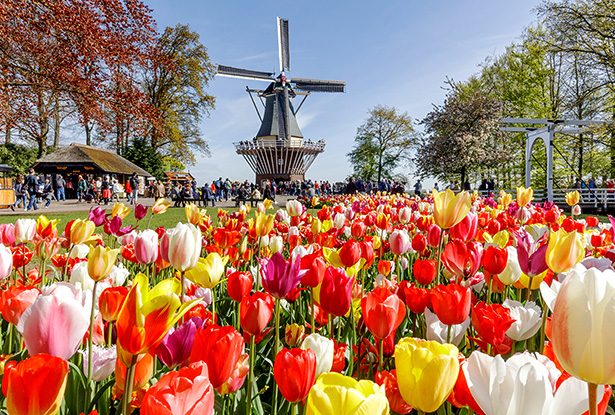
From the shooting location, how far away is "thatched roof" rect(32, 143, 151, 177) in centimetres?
2922

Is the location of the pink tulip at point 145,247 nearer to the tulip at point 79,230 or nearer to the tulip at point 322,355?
the tulip at point 79,230

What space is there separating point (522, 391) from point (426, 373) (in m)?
0.16

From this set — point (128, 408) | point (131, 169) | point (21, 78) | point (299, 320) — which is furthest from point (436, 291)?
point (131, 169)

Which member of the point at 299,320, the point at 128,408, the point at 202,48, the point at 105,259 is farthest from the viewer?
the point at 202,48

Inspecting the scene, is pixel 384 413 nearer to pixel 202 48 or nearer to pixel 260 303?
pixel 260 303

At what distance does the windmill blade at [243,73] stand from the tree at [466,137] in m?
20.2

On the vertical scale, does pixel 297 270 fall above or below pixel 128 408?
above

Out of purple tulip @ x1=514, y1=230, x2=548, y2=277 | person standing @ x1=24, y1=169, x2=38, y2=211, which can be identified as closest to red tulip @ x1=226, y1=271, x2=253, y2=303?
purple tulip @ x1=514, y1=230, x2=548, y2=277

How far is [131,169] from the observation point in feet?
108

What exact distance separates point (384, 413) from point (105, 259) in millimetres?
1090

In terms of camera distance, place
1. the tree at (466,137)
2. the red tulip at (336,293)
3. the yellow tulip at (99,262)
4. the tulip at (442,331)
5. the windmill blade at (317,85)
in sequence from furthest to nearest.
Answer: the windmill blade at (317,85) → the tree at (466,137) → the yellow tulip at (99,262) → the tulip at (442,331) → the red tulip at (336,293)

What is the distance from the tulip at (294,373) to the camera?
2.35 feet

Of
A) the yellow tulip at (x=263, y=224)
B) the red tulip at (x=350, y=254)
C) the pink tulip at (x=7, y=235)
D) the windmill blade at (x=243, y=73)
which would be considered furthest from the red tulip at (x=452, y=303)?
the windmill blade at (x=243, y=73)

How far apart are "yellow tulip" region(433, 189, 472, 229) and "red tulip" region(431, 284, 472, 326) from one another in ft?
2.52
